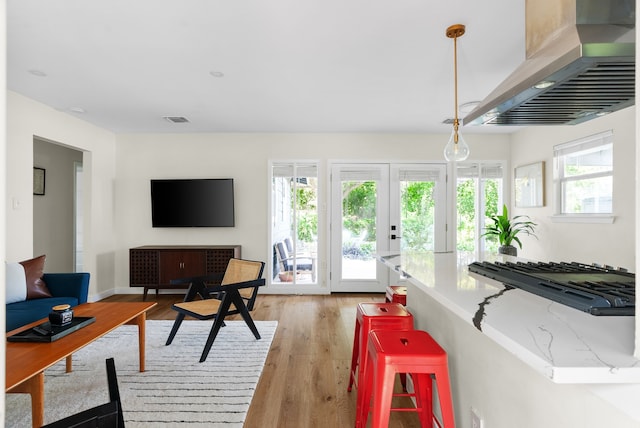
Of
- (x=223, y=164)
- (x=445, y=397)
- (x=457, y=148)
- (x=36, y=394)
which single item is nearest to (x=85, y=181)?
(x=223, y=164)

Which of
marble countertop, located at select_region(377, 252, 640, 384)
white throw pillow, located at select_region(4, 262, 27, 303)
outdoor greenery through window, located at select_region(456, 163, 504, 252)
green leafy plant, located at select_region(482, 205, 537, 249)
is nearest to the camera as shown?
marble countertop, located at select_region(377, 252, 640, 384)

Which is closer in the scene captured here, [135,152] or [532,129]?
[532,129]

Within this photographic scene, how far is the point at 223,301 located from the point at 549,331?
2.42 meters

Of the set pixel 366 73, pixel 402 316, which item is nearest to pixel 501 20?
pixel 366 73

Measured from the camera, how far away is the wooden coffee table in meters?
1.56

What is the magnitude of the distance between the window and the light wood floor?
2.71 m

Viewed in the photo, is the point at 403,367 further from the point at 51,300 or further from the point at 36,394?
the point at 51,300

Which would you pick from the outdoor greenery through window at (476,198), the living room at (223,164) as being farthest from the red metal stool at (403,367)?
the outdoor greenery through window at (476,198)

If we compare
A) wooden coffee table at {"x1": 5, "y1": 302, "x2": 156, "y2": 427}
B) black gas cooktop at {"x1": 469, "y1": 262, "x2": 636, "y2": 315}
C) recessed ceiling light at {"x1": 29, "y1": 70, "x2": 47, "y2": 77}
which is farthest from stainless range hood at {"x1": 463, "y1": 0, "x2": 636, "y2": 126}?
recessed ceiling light at {"x1": 29, "y1": 70, "x2": 47, "y2": 77}

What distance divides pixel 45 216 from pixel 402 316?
17.6 ft

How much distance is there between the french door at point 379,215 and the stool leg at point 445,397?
3.58m

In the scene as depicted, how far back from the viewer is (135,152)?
16.4 feet

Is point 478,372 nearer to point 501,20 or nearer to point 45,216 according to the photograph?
point 501,20

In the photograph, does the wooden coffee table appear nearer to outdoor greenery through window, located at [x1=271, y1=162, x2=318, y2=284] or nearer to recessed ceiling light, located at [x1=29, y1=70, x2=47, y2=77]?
recessed ceiling light, located at [x1=29, y1=70, x2=47, y2=77]
